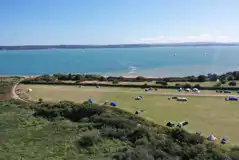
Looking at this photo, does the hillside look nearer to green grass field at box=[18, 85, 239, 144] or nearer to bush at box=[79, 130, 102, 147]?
bush at box=[79, 130, 102, 147]

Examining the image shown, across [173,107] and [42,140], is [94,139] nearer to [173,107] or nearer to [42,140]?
[42,140]

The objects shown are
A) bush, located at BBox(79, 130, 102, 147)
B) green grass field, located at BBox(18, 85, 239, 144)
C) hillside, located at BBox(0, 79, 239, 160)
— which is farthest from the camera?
green grass field, located at BBox(18, 85, 239, 144)

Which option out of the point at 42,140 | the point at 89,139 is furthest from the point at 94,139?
the point at 42,140

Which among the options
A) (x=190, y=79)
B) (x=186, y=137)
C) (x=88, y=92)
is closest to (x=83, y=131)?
(x=186, y=137)

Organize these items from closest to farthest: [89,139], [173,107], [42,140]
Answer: [89,139] < [42,140] < [173,107]

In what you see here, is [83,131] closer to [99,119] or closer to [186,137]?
[99,119]

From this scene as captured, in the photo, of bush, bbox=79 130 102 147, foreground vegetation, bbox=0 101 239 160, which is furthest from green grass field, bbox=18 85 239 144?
bush, bbox=79 130 102 147
